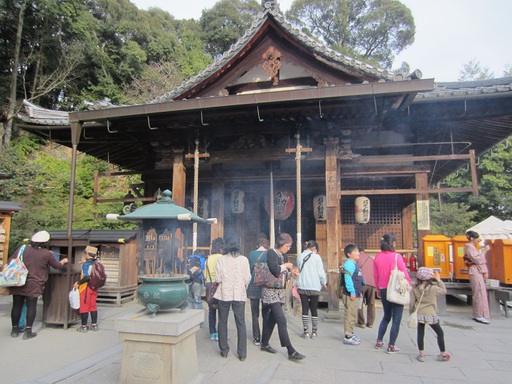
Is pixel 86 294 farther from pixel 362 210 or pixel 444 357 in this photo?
pixel 362 210

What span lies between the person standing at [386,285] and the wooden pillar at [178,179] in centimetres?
557

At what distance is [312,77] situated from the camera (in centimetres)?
970

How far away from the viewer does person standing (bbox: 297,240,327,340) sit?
19.9ft

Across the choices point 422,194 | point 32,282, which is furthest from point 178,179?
point 422,194

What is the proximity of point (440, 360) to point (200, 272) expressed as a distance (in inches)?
164

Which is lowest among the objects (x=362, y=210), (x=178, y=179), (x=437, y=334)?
(x=437, y=334)

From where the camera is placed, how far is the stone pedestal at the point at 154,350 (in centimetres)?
394

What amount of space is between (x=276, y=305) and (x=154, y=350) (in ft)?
6.04

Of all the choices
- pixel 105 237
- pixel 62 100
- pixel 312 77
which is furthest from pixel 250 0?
pixel 105 237

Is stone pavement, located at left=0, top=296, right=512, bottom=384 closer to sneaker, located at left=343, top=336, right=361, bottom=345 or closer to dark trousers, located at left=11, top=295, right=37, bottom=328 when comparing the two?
sneaker, located at left=343, top=336, right=361, bottom=345

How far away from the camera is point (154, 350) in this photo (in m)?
4.01

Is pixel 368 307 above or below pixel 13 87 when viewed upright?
below

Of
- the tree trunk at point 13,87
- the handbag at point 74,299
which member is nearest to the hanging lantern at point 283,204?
the handbag at point 74,299

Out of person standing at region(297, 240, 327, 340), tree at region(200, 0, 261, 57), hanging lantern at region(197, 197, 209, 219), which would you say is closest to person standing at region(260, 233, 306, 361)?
person standing at region(297, 240, 327, 340)
